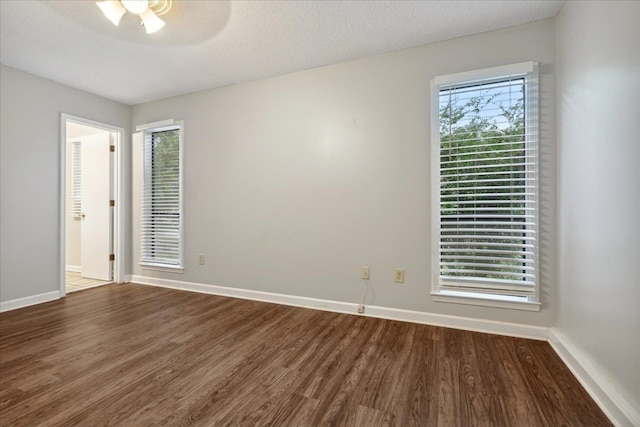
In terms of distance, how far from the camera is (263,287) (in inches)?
133

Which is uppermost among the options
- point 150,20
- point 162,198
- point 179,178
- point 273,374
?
point 150,20

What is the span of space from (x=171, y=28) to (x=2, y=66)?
2.17 meters

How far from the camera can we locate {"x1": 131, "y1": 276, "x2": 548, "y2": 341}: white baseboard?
2.37m

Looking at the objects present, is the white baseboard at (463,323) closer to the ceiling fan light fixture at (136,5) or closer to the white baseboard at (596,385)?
the white baseboard at (596,385)

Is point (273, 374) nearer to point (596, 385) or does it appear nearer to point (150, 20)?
point (596, 385)

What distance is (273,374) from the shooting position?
1.85m

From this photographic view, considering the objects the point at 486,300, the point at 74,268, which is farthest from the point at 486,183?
the point at 74,268

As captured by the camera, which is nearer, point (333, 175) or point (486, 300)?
point (486, 300)

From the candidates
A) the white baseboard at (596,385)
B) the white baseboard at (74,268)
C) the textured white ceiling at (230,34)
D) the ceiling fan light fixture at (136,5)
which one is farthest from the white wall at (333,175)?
the white baseboard at (74,268)

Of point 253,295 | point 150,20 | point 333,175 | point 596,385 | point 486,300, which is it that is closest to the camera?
point 596,385

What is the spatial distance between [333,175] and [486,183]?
4.63 feet

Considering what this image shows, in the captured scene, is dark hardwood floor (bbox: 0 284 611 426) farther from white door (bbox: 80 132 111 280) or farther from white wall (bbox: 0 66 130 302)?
white door (bbox: 80 132 111 280)

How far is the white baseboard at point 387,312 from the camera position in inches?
93.4

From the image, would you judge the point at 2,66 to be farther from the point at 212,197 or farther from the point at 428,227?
the point at 428,227
